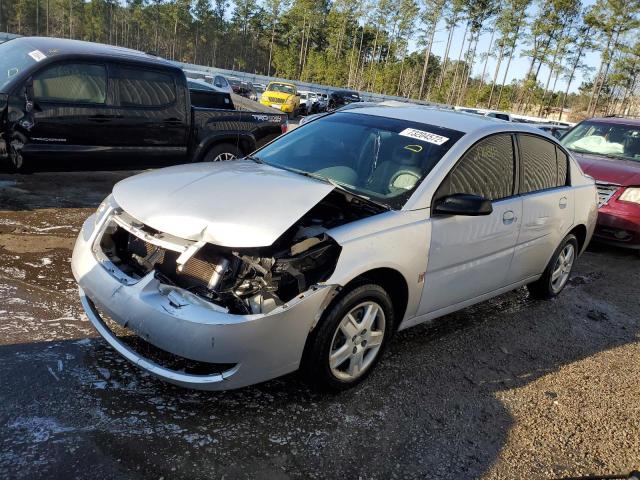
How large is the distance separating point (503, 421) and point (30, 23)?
283ft

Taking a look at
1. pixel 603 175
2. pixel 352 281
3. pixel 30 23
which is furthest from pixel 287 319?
pixel 30 23

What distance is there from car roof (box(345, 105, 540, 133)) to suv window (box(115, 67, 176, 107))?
341 centimetres

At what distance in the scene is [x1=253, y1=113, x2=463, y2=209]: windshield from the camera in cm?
359

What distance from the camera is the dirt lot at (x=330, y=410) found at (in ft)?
8.26

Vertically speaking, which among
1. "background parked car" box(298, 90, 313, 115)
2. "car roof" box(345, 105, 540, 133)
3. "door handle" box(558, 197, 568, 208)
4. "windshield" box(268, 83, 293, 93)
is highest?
"car roof" box(345, 105, 540, 133)

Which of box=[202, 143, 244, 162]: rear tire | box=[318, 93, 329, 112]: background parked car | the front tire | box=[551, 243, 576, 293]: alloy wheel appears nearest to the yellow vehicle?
box=[318, 93, 329, 112]: background parked car

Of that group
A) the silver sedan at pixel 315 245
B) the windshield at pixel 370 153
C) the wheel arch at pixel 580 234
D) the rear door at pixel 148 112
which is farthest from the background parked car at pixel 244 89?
the silver sedan at pixel 315 245

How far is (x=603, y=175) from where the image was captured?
23.5 ft

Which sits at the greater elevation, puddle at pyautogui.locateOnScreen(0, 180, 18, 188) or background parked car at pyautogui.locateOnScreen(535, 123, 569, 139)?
background parked car at pyautogui.locateOnScreen(535, 123, 569, 139)

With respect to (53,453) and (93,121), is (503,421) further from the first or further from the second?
(93,121)

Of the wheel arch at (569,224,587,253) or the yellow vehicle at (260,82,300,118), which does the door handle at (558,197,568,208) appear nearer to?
the wheel arch at (569,224,587,253)

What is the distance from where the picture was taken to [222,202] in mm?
3035

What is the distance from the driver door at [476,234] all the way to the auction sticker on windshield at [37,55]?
492cm

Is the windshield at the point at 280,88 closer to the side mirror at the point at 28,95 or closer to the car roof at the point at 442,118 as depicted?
the side mirror at the point at 28,95
